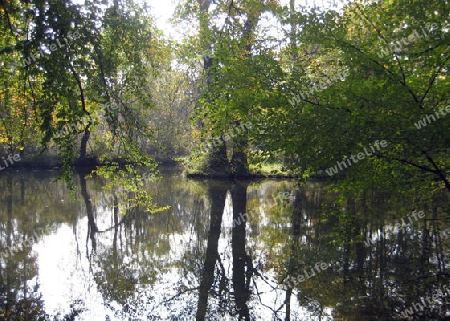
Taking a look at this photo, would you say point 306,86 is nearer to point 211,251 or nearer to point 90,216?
point 211,251

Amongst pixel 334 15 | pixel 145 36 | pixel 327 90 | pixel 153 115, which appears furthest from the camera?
pixel 153 115

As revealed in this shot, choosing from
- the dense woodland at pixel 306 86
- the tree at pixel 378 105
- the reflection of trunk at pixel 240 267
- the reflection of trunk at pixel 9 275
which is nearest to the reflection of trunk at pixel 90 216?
the reflection of trunk at pixel 9 275

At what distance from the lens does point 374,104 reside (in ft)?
13.3

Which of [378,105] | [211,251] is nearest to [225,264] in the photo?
[211,251]

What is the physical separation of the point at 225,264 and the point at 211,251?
830mm

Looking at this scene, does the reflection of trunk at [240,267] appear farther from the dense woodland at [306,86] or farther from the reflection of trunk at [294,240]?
the dense woodland at [306,86]

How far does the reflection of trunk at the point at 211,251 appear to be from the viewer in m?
5.36

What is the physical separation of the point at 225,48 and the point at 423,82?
2.45 meters

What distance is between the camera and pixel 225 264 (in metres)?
7.03

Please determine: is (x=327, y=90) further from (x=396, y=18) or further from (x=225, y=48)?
(x=225, y=48)

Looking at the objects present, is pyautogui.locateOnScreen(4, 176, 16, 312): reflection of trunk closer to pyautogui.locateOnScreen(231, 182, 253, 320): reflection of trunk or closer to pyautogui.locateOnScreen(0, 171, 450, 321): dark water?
pyautogui.locateOnScreen(0, 171, 450, 321): dark water

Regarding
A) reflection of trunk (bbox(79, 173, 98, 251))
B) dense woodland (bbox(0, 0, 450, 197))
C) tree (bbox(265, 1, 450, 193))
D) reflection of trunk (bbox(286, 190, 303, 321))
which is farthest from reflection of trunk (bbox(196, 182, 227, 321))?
reflection of trunk (bbox(79, 173, 98, 251))

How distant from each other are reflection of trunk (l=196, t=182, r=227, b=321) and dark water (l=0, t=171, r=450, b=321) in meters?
0.03

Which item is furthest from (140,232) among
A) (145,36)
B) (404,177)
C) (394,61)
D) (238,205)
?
(394,61)
